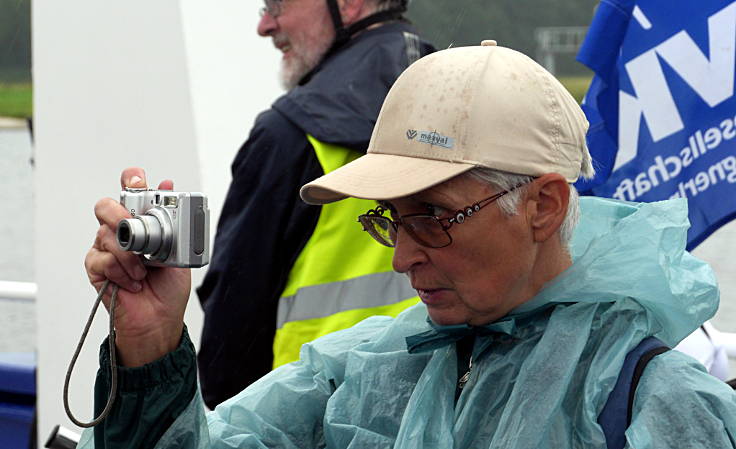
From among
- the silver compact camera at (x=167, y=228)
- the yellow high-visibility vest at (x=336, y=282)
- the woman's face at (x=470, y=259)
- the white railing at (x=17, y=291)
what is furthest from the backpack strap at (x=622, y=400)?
the white railing at (x=17, y=291)

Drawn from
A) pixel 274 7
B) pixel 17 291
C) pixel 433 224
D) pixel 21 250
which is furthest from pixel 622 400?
pixel 21 250

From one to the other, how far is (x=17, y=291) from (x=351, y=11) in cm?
188

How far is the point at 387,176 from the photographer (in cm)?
173

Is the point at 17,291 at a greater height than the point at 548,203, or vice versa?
the point at 548,203

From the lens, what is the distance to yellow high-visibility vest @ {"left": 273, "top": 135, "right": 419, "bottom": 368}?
2.93 meters

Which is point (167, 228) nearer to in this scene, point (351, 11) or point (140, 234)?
point (140, 234)

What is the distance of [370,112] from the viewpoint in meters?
2.98

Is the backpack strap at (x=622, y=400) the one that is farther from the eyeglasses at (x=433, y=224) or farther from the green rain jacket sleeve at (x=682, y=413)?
the eyeglasses at (x=433, y=224)

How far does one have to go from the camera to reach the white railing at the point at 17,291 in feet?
14.2

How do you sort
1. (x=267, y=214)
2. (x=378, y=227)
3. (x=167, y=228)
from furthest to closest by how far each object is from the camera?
1. (x=267, y=214)
2. (x=378, y=227)
3. (x=167, y=228)

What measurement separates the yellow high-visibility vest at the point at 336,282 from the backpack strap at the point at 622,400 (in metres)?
1.33

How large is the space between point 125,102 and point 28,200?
10.9m

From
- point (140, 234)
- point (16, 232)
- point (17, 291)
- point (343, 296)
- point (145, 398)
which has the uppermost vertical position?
point (140, 234)

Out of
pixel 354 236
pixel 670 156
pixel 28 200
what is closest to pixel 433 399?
pixel 354 236
